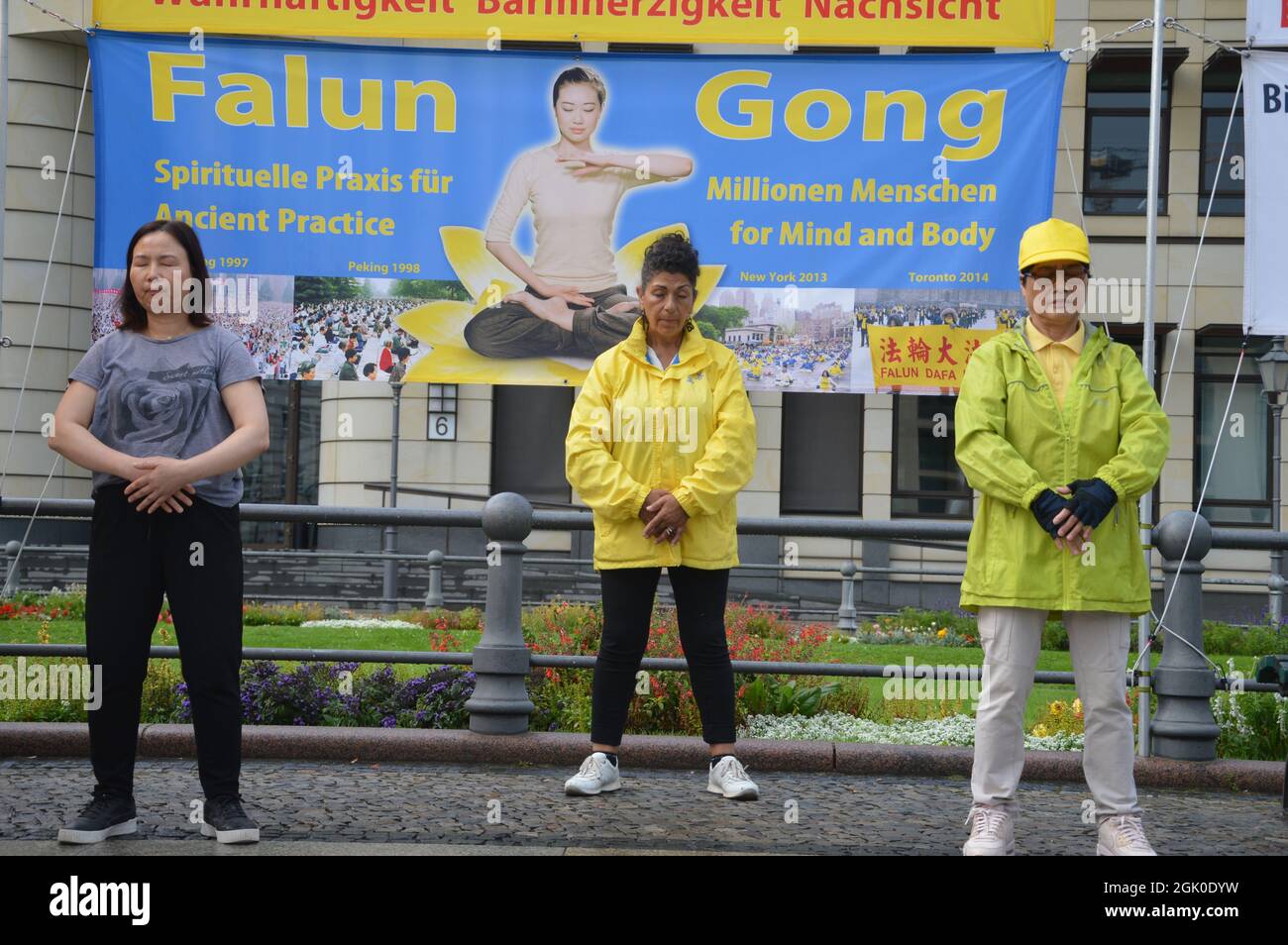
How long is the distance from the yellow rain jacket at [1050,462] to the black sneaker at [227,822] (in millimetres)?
2650

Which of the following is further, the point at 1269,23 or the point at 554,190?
the point at 554,190

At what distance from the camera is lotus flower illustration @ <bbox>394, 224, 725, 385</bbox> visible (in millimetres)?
7727

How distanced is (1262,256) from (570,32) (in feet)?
12.1

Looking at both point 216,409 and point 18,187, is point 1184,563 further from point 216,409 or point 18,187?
point 18,187

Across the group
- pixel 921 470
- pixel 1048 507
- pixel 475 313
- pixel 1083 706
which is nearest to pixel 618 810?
pixel 1083 706

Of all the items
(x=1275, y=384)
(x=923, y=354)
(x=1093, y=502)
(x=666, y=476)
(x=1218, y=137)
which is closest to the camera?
(x=1093, y=502)

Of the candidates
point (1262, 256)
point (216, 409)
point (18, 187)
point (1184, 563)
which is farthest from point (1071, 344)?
point (18, 187)

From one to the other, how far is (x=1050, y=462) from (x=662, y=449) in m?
A: 1.66

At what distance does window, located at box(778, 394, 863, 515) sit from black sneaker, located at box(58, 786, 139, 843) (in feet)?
61.2

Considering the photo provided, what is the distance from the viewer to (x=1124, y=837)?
473 cm

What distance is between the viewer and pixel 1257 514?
23.1 metres

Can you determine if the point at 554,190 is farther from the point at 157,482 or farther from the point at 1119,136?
the point at 1119,136

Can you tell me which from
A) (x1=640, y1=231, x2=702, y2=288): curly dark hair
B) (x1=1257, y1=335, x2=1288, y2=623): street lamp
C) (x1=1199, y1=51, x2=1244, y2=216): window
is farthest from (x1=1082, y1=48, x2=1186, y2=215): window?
(x1=640, y1=231, x2=702, y2=288): curly dark hair

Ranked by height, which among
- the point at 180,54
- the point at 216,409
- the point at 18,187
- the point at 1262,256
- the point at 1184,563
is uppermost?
the point at 18,187
